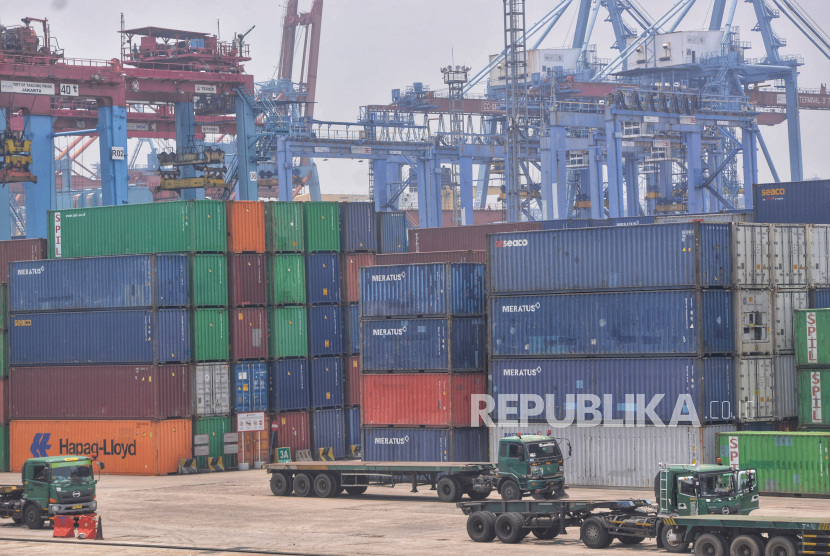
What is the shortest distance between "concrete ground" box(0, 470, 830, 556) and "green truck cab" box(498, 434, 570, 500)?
1.74 meters

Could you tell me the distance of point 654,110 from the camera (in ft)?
326

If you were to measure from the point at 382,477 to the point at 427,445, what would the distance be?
408 centimetres

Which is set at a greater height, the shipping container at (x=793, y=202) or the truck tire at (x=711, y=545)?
the shipping container at (x=793, y=202)

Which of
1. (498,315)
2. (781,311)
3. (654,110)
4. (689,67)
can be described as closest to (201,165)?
(654,110)

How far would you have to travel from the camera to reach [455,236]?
58.9 m

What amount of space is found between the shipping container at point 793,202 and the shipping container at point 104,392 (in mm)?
24795

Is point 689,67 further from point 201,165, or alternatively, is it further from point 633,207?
point 201,165

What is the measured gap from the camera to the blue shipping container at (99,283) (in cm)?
4425

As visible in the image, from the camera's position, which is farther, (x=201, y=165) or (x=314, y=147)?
(x=314, y=147)

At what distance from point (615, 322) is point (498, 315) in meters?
4.40

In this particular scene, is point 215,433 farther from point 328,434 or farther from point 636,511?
point 636,511

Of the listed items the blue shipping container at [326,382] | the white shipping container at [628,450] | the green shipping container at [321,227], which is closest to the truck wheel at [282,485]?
the white shipping container at [628,450]

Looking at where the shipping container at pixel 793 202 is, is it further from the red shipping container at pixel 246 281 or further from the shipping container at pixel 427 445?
the red shipping container at pixel 246 281

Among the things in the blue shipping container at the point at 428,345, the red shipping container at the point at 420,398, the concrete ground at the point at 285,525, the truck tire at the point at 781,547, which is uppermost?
the blue shipping container at the point at 428,345
